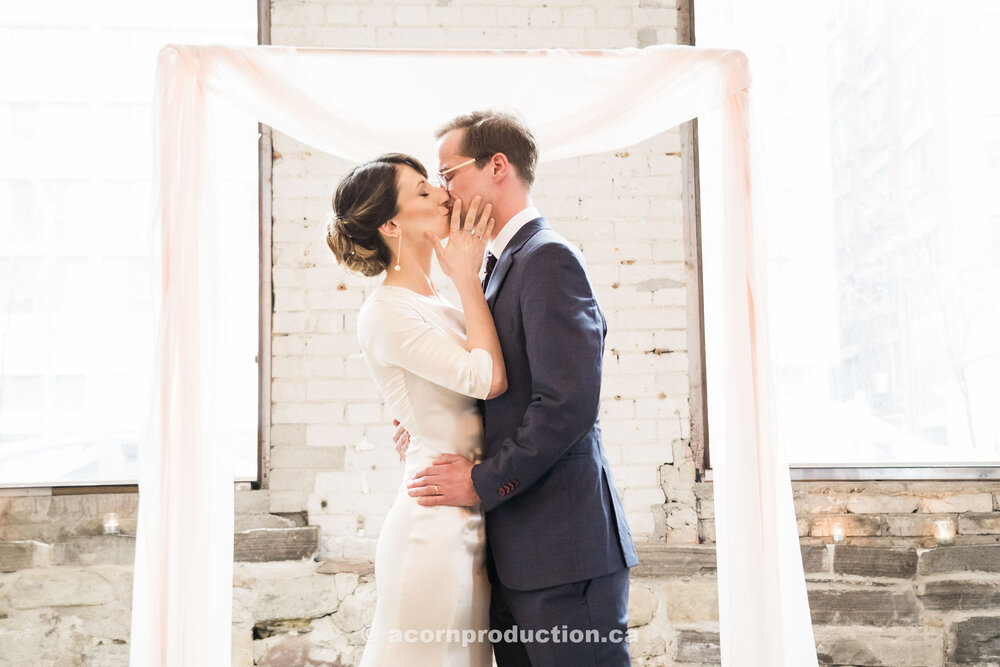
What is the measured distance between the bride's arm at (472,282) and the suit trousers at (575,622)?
45cm

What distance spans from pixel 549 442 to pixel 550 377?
135 millimetres

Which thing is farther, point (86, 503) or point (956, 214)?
point (956, 214)

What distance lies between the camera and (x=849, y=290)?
3.21 m

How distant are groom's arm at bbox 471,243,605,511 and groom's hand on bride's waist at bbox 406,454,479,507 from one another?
0.03 meters

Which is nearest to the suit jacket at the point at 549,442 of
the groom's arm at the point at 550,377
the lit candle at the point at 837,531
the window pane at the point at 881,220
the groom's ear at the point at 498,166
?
the groom's arm at the point at 550,377

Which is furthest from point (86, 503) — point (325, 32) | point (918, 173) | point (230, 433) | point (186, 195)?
point (918, 173)

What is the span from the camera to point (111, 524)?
2.92 meters

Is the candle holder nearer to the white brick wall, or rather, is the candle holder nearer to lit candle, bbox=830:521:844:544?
the white brick wall

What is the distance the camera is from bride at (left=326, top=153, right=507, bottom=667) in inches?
67.6

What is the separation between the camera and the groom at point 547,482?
1702 millimetres

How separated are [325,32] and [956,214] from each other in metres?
2.58

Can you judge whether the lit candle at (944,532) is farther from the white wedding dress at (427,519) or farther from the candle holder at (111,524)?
the candle holder at (111,524)

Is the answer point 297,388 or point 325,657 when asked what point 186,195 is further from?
point 325,657

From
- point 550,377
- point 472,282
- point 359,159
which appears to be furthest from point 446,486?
point 359,159
